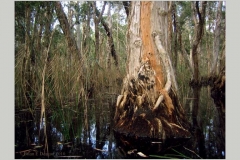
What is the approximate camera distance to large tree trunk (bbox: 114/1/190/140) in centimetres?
260

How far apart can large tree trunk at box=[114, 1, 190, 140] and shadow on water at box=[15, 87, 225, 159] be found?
0.16 meters

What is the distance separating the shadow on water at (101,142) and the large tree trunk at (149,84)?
16 cm

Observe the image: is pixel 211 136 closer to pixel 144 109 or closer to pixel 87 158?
pixel 144 109

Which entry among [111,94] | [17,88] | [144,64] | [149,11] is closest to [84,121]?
[144,64]

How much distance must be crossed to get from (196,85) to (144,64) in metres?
7.19

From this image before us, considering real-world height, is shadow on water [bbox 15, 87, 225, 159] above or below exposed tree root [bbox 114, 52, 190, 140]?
below

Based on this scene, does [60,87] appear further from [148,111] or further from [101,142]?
[148,111]

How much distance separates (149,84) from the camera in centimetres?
272

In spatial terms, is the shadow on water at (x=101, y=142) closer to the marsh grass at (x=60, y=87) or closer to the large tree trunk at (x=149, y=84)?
the marsh grass at (x=60, y=87)

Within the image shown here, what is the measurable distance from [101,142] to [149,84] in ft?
2.70

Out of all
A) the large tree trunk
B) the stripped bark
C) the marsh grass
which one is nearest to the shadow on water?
the marsh grass

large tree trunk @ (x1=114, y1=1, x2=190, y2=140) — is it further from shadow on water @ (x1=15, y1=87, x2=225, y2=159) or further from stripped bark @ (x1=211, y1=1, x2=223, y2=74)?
stripped bark @ (x1=211, y1=1, x2=223, y2=74)

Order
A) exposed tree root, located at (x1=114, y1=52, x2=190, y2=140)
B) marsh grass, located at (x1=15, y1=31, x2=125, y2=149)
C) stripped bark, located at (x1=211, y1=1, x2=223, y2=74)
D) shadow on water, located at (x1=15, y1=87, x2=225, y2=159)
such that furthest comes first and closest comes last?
stripped bark, located at (x1=211, y1=1, x2=223, y2=74) < marsh grass, located at (x1=15, y1=31, x2=125, y2=149) < exposed tree root, located at (x1=114, y1=52, x2=190, y2=140) < shadow on water, located at (x1=15, y1=87, x2=225, y2=159)

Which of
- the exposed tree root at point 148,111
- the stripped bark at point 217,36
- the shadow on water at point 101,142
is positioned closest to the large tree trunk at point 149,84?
the exposed tree root at point 148,111
